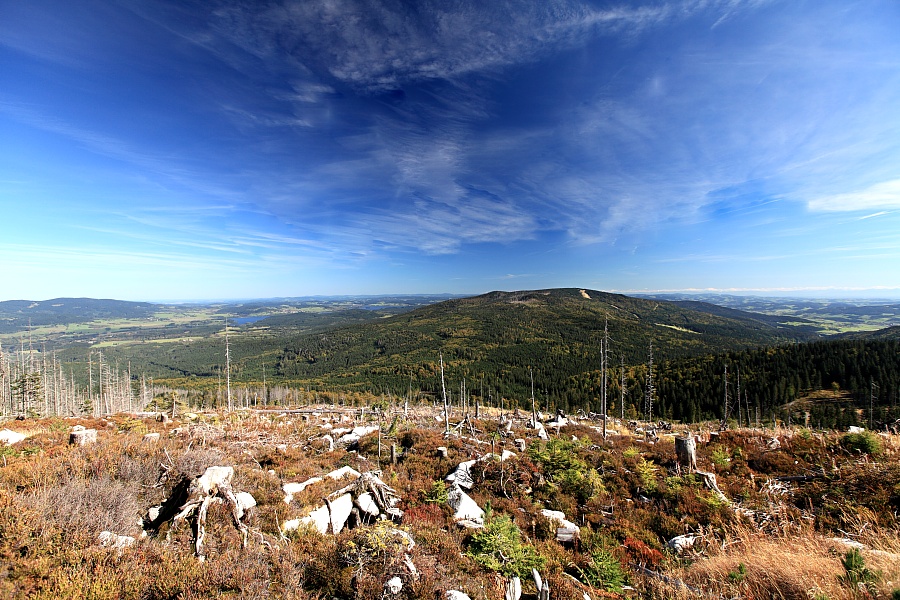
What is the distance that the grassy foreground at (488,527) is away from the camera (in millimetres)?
5590

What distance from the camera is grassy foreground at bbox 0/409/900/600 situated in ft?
18.3

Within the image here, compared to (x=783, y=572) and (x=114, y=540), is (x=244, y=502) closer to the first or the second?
(x=114, y=540)

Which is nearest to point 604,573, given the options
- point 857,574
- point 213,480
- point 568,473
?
point 857,574

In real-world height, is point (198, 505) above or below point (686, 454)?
above

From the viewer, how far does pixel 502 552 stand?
26.6 ft

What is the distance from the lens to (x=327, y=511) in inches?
387

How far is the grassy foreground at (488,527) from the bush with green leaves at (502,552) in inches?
1.6

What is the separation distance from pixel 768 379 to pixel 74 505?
4730 inches

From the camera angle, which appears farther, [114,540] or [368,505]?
[368,505]

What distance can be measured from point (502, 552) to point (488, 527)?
924 mm

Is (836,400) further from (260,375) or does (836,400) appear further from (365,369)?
(260,375)

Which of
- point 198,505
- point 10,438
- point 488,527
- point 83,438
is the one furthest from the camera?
point 10,438

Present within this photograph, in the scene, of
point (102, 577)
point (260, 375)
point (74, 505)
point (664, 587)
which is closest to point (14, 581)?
point (102, 577)

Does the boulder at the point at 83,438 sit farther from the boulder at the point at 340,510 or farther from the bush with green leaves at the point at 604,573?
the bush with green leaves at the point at 604,573
